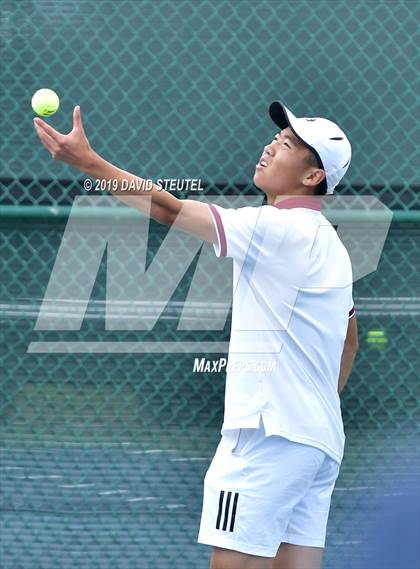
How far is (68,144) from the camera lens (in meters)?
2.70

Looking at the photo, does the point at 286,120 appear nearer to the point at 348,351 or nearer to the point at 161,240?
the point at 348,351

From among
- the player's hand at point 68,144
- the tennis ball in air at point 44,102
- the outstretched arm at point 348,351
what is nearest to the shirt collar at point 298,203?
the outstretched arm at point 348,351

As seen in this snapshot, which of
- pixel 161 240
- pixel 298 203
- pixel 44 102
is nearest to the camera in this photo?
pixel 298 203

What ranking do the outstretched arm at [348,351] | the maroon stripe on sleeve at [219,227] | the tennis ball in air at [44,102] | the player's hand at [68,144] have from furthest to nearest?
the tennis ball in air at [44,102] < the outstretched arm at [348,351] < the maroon stripe on sleeve at [219,227] < the player's hand at [68,144]

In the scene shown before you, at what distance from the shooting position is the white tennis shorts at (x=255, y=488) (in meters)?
2.89

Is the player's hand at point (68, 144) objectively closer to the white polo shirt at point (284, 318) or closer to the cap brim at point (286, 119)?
the white polo shirt at point (284, 318)

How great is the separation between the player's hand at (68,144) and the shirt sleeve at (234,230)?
349 millimetres

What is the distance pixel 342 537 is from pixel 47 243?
5.05ft

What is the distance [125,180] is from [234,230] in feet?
0.98

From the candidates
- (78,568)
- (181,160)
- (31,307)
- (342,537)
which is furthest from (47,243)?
(342,537)

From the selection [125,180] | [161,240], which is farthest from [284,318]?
[161,240]

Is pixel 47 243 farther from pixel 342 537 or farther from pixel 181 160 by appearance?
pixel 342 537

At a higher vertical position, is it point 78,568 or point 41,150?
point 41,150

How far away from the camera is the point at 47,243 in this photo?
409 centimetres
